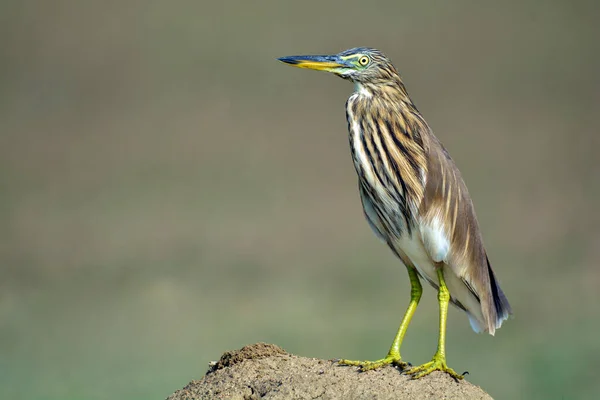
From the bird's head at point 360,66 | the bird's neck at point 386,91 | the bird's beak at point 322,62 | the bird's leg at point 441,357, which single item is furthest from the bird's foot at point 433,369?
the bird's beak at point 322,62

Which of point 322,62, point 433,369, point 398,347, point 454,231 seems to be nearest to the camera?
point 433,369

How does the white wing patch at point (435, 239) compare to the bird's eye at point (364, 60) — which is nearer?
the white wing patch at point (435, 239)

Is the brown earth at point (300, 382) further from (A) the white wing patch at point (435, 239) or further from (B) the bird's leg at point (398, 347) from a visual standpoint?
(A) the white wing patch at point (435, 239)

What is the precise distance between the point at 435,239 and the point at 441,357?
57 cm

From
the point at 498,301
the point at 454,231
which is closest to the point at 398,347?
the point at 454,231

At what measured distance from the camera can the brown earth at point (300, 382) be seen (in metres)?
3.44

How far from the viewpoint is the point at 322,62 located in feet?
14.1

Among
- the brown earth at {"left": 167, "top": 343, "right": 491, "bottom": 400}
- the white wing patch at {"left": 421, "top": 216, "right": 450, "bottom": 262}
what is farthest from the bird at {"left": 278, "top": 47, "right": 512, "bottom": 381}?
the brown earth at {"left": 167, "top": 343, "right": 491, "bottom": 400}

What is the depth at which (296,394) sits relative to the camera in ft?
11.1

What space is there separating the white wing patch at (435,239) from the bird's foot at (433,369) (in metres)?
0.50

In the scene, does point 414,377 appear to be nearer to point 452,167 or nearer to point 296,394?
point 296,394

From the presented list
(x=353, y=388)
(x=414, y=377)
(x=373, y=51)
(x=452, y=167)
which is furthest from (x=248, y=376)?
(x=373, y=51)

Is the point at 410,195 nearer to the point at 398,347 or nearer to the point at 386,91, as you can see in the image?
the point at 386,91

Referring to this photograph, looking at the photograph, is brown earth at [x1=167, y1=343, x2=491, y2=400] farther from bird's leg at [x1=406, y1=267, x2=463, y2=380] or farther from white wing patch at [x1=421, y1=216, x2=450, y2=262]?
white wing patch at [x1=421, y1=216, x2=450, y2=262]
